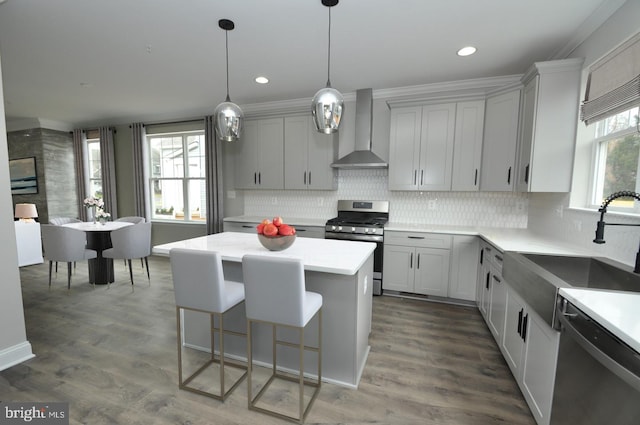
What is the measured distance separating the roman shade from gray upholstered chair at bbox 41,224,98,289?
5437mm

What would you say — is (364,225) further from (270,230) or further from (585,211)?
(585,211)

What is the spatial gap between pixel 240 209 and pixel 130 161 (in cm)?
264

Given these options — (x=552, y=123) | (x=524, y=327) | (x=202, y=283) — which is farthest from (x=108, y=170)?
(x=552, y=123)

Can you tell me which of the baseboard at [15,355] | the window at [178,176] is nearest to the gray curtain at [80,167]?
the window at [178,176]

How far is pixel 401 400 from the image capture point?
5.92ft

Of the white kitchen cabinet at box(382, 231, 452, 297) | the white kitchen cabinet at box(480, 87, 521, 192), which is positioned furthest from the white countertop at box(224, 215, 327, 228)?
the white kitchen cabinet at box(480, 87, 521, 192)

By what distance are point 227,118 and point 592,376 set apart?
8.42 ft

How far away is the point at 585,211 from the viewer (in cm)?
228

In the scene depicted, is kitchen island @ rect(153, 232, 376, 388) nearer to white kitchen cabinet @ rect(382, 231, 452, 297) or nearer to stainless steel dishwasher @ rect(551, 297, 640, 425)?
stainless steel dishwasher @ rect(551, 297, 640, 425)

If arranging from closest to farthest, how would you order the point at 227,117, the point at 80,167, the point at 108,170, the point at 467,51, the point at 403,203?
the point at 227,117 < the point at 467,51 < the point at 403,203 < the point at 108,170 < the point at 80,167

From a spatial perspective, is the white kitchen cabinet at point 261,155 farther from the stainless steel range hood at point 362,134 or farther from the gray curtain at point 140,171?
the gray curtain at point 140,171

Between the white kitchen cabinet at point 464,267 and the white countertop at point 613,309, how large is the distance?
194cm

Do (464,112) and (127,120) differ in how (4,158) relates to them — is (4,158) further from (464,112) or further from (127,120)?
(464,112)

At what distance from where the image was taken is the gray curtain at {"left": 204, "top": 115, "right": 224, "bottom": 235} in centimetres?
472
